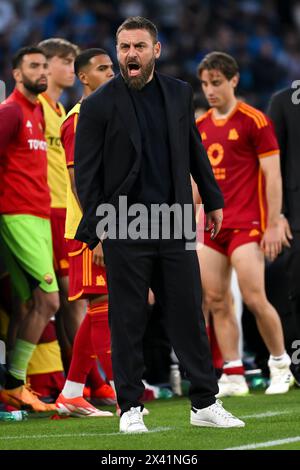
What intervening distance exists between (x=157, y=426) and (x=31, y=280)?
1.80 m

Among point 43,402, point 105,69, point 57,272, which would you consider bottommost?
point 43,402

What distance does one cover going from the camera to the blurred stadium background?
58.7 feet

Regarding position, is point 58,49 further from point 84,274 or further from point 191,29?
point 191,29

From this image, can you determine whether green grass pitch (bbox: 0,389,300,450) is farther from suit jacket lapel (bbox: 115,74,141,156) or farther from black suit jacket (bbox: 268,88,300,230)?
black suit jacket (bbox: 268,88,300,230)

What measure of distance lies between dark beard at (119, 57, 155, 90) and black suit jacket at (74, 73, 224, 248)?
0.14ft

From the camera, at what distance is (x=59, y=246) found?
9.03 meters

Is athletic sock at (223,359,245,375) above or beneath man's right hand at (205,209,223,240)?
beneath

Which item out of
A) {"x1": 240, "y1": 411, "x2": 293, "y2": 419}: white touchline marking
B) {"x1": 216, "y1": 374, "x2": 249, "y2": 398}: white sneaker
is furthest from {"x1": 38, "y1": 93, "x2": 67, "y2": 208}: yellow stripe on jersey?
{"x1": 240, "y1": 411, "x2": 293, "y2": 419}: white touchline marking

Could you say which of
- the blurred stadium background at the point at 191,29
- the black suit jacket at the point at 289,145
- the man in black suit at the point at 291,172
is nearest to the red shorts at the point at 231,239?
the man in black suit at the point at 291,172

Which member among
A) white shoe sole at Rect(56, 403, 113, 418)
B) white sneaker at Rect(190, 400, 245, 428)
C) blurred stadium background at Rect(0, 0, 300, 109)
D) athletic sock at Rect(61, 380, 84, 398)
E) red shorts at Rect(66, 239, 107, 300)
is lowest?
white shoe sole at Rect(56, 403, 113, 418)

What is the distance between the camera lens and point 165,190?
6340 millimetres

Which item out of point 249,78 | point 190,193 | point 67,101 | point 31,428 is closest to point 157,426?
point 31,428

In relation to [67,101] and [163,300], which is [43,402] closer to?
[163,300]

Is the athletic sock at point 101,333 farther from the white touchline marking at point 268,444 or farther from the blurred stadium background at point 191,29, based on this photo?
the blurred stadium background at point 191,29
